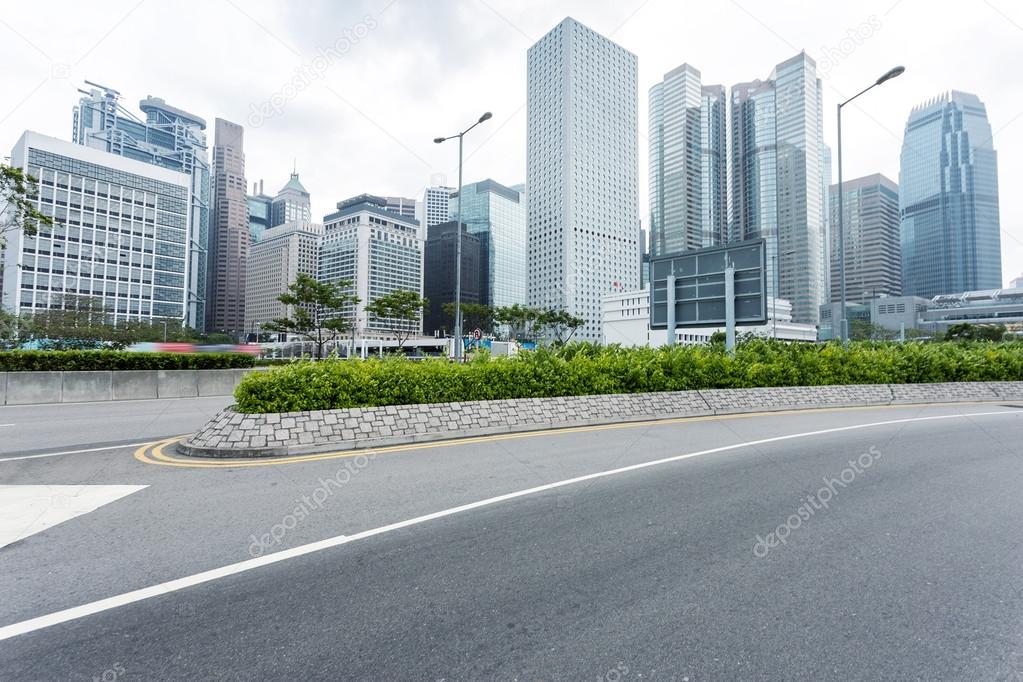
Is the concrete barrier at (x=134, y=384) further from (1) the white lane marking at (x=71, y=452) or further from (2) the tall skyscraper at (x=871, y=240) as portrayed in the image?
(2) the tall skyscraper at (x=871, y=240)

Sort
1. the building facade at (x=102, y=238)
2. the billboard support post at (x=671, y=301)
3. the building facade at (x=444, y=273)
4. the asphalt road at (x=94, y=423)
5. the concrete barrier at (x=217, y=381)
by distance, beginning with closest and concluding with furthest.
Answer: the asphalt road at (x=94, y=423)
the concrete barrier at (x=217, y=381)
the billboard support post at (x=671, y=301)
the building facade at (x=102, y=238)
the building facade at (x=444, y=273)

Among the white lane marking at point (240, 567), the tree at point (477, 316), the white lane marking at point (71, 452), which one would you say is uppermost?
the tree at point (477, 316)

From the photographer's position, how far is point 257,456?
7.80 m

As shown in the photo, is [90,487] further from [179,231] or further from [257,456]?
[179,231]

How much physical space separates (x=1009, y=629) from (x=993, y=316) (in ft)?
568

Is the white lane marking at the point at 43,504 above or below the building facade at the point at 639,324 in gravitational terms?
below

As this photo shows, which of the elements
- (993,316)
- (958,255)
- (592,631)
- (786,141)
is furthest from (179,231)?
(958,255)

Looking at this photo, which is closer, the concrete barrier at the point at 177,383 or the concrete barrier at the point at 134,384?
the concrete barrier at the point at 134,384

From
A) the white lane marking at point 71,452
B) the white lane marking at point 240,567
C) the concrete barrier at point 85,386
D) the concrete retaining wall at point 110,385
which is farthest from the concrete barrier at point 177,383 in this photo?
the white lane marking at point 240,567

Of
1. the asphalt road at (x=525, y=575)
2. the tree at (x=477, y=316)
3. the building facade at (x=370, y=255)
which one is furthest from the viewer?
the building facade at (x=370, y=255)

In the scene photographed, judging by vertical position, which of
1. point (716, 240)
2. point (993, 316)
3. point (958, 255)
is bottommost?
point (993, 316)

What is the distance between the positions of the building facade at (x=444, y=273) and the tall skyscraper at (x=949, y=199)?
123229mm

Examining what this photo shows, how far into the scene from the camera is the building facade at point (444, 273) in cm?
16438

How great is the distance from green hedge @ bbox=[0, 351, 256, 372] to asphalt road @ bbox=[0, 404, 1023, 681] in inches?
514
